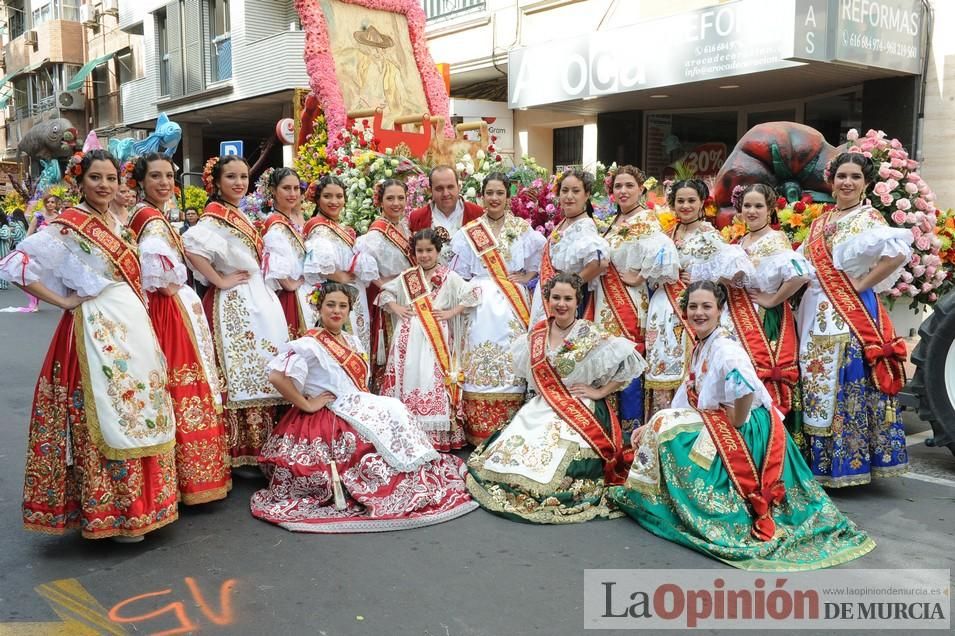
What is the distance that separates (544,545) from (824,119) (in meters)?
9.59

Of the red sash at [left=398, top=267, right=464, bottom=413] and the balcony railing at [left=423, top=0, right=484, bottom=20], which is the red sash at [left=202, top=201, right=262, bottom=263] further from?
the balcony railing at [left=423, top=0, right=484, bottom=20]

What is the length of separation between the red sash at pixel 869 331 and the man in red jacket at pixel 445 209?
95.5 inches

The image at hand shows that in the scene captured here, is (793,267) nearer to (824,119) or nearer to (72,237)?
(72,237)

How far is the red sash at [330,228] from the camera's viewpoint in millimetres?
5545

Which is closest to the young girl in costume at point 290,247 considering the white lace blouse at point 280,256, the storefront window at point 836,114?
the white lace blouse at point 280,256

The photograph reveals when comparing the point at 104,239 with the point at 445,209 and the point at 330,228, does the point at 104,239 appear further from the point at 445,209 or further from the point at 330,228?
the point at 445,209

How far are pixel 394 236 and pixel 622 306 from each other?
1.65m

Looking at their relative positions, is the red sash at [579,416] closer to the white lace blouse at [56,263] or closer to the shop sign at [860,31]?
the white lace blouse at [56,263]

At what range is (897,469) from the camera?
478 cm

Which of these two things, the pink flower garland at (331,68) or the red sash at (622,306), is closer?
the red sash at (622,306)

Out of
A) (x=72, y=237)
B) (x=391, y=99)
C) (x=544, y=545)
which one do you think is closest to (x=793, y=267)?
(x=544, y=545)

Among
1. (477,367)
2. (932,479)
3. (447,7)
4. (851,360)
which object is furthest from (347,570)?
(447,7)

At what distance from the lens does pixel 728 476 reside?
4.04 meters

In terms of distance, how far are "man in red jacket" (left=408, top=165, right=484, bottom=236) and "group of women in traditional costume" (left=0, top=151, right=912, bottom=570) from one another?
12.1 inches
